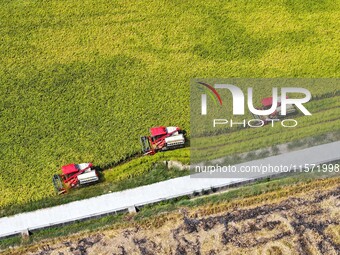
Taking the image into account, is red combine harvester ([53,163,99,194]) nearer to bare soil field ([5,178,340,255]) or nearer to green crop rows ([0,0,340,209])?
green crop rows ([0,0,340,209])

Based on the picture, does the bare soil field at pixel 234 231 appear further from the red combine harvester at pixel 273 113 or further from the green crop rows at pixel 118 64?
the red combine harvester at pixel 273 113

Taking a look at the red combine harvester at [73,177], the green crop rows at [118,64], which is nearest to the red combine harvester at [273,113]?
the green crop rows at [118,64]

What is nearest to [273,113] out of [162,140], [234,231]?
[162,140]

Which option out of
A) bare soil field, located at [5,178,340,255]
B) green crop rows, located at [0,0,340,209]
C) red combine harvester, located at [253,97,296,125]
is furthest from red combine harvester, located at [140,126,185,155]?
red combine harvester, located at [253,97,296,125]

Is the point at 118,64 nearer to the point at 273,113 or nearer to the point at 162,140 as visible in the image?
the point at 162,140

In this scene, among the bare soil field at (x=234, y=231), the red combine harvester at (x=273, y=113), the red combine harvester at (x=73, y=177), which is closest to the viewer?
the bare soil field at (x=234, y=231)

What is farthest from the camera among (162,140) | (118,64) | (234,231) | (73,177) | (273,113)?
(118,64)
